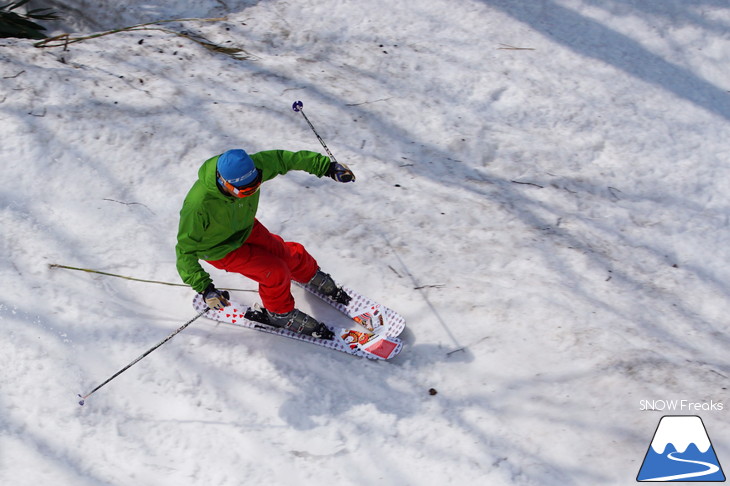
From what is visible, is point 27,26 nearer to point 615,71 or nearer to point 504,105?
point 504,105

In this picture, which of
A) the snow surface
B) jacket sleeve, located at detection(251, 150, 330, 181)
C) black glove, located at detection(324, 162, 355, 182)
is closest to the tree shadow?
the snow surface

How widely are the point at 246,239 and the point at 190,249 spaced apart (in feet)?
1.67

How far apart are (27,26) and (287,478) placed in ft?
25.2

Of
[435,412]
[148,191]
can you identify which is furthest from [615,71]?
[148,191]

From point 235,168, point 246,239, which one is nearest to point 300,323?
point 246,239

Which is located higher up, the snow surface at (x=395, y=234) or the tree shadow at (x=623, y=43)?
the tree shadow at (x=623, y=43)

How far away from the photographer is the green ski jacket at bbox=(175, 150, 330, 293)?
425 centimetres

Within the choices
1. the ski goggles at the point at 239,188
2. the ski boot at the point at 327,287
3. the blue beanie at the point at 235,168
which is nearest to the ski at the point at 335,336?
the ski boot at the point at 327,287

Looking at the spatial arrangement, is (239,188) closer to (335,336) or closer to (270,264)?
(270,264)

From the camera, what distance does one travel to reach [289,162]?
462cm

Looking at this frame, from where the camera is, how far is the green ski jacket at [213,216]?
4.25m

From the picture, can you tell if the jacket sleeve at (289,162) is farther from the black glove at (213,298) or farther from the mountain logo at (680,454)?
the mountain logo at (680,454)

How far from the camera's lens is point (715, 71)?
8.10 m

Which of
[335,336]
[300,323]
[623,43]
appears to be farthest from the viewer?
[623,43]
